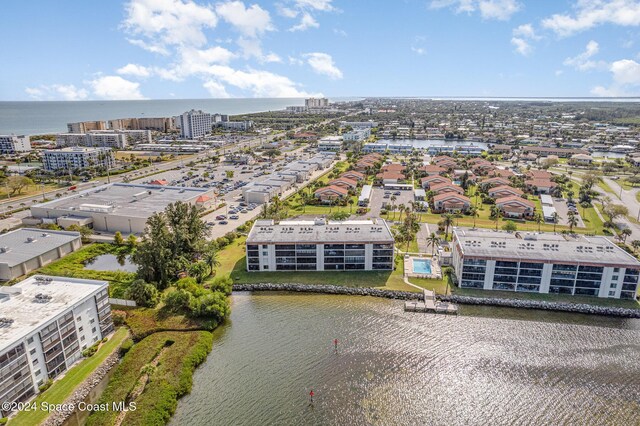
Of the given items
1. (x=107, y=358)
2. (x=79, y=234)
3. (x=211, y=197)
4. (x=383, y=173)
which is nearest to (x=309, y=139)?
(x=383, y=173)

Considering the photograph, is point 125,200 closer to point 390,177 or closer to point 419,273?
point 419,273

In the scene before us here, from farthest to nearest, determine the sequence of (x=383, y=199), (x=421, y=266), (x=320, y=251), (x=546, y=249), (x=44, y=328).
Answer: (x=383, y=199) < (x=421, y=266) < (x=320, y=251) < (x=546, y=249) < (x=44, y=328)

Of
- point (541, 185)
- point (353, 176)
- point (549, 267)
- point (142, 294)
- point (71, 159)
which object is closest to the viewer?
point (142, 294)


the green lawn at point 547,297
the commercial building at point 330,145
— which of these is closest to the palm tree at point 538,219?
the green lawn at point 547,297

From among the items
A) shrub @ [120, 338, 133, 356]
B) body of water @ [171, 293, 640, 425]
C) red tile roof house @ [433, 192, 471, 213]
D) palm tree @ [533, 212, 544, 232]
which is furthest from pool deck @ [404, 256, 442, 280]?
shrub @ [120, 338, 133, 356]

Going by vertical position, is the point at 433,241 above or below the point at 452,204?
above

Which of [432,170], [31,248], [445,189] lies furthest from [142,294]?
[432,170]
